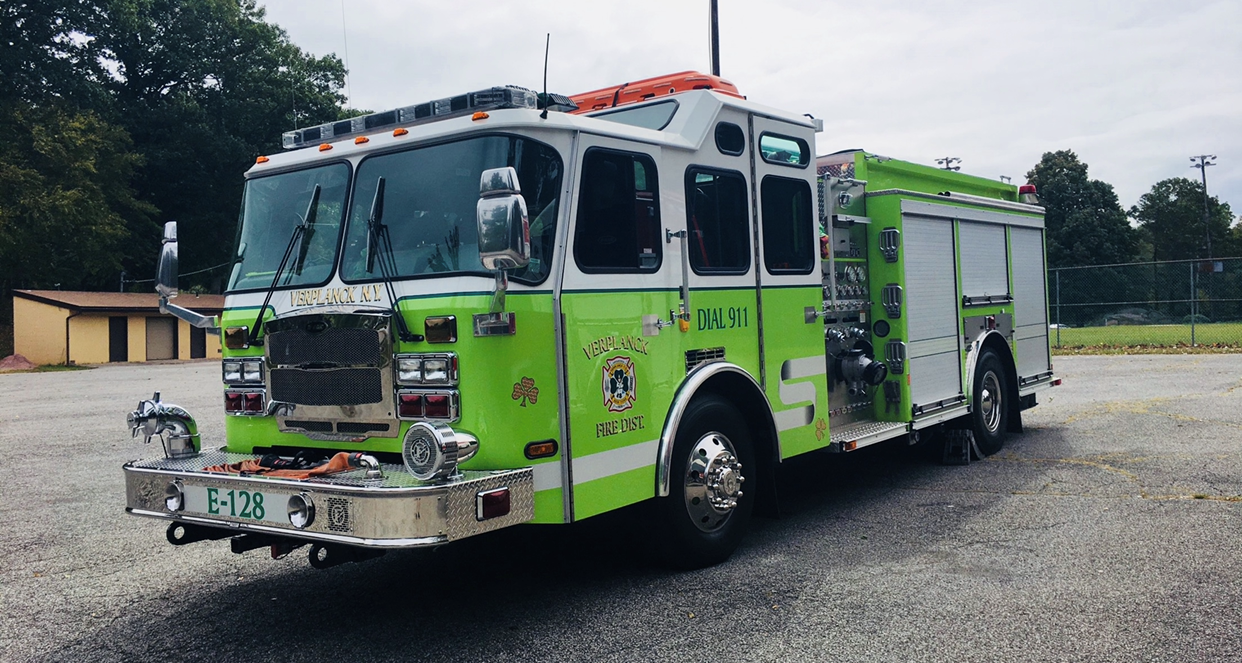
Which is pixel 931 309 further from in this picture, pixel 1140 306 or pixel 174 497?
pixel 1140 306

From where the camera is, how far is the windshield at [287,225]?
5156 mm

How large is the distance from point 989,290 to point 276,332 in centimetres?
672

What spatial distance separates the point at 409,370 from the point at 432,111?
1333 mm

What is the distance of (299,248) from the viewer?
17.3 ft

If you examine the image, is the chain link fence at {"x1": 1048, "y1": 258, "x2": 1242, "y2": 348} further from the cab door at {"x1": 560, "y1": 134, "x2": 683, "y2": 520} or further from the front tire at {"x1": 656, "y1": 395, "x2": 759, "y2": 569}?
the cab door at {"x1": 560, "y1": 134, "x2": 683, "y2": 520}

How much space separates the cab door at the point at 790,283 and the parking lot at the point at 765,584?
0.80 metres

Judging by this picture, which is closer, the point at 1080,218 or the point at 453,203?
the point at 453,203

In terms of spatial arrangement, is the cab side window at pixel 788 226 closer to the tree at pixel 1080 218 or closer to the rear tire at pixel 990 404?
the rear tire at pixel 990 404

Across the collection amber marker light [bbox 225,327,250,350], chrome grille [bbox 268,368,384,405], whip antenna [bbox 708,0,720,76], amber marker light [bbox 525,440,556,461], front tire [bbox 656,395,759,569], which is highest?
whip antenna [bbox 708,0,720,76]

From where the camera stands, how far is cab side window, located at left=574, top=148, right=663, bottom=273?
16.1 feet

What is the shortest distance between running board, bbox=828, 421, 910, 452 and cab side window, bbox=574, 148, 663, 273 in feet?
7.54

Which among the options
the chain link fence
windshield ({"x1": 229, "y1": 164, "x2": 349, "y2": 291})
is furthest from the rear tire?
the chain link fence

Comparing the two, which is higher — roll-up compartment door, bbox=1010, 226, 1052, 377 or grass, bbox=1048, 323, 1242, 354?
roll-up compartment door, bbox=1010, 226, 1052, 377

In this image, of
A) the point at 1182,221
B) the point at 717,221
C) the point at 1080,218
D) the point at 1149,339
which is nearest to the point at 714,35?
the point at 717,221
